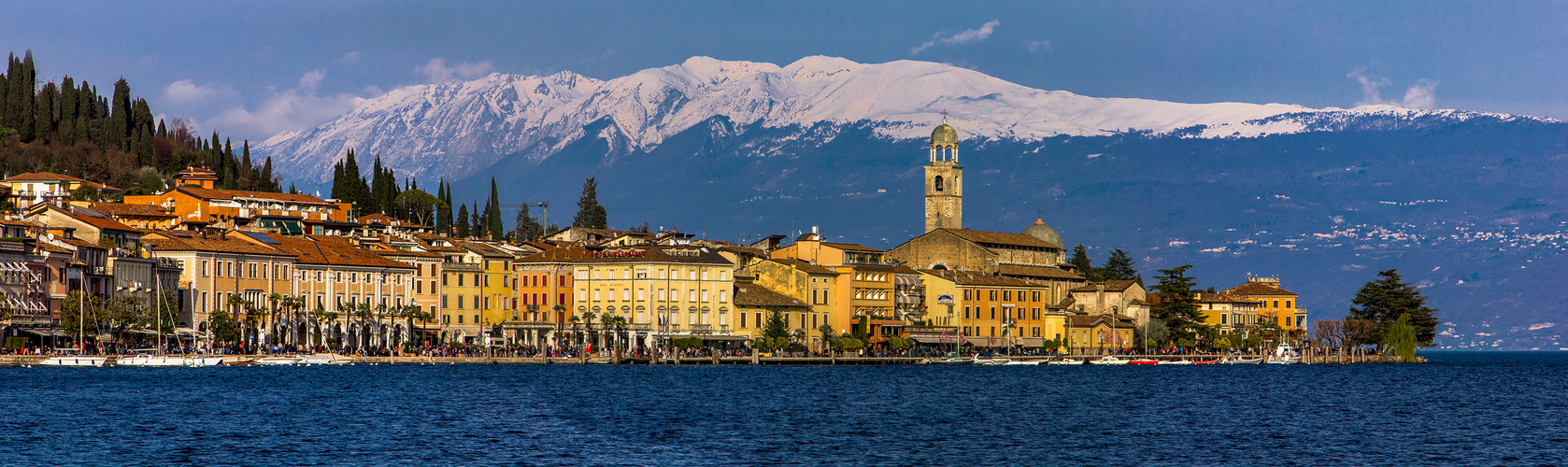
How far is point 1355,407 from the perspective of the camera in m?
67.7

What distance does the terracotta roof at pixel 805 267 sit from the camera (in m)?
115

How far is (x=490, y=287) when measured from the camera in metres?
111

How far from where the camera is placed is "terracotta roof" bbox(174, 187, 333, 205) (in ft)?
397

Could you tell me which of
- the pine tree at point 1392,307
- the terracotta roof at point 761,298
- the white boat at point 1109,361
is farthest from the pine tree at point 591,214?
the pine tree at point 1392,307

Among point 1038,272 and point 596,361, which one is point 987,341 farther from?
point 596,361

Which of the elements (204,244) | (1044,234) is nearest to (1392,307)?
(1044,234)

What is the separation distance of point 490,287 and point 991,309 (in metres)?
34.5

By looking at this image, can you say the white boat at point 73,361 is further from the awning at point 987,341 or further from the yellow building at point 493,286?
the awning at point 987,341

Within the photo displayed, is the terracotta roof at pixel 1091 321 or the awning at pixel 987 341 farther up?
the terracotta roof at pixel 1091 321

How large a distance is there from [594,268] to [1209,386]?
137 ft

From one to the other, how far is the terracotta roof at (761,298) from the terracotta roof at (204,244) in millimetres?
27252

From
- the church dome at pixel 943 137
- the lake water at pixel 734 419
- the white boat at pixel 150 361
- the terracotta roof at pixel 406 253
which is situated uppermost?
the church dome at pixel 943 137

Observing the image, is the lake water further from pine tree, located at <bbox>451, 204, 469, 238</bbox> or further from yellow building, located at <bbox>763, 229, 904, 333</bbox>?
pine tree, located at <bbox>451, 204, 469, 238</bbox>

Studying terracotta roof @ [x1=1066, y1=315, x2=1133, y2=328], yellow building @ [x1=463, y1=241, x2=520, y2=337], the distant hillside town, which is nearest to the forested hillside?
the distant hillside town
